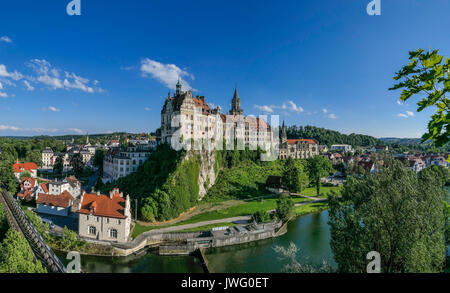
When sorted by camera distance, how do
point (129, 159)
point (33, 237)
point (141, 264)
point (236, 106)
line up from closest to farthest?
point (33, 237) → point (141, 264) → point (129, 159) → point (236, 106)

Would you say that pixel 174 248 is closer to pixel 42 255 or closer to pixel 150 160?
pixel 42 255

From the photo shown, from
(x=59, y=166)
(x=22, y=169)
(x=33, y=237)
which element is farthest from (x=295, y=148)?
(x=22, y=169)

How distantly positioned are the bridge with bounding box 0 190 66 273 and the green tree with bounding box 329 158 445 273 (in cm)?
1773

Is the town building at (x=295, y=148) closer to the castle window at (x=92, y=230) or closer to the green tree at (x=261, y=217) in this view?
the green tree at (x=261, y=217)

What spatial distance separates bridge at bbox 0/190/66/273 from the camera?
16.8 metres

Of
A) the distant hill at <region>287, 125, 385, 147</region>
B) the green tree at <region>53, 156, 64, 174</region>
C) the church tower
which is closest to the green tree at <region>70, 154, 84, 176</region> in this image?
the green tree at <region>53, 156, 64, 174</region>

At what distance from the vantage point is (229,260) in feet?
76.3

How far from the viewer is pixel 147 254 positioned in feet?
78.8

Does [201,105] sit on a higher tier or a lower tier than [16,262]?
higher

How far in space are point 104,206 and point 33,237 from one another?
6.23m

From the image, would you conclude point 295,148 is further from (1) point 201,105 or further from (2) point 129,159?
(2) point 129,159

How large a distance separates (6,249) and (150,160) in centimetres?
2835

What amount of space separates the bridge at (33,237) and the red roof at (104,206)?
452cm

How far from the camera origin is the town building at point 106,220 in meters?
24.6
